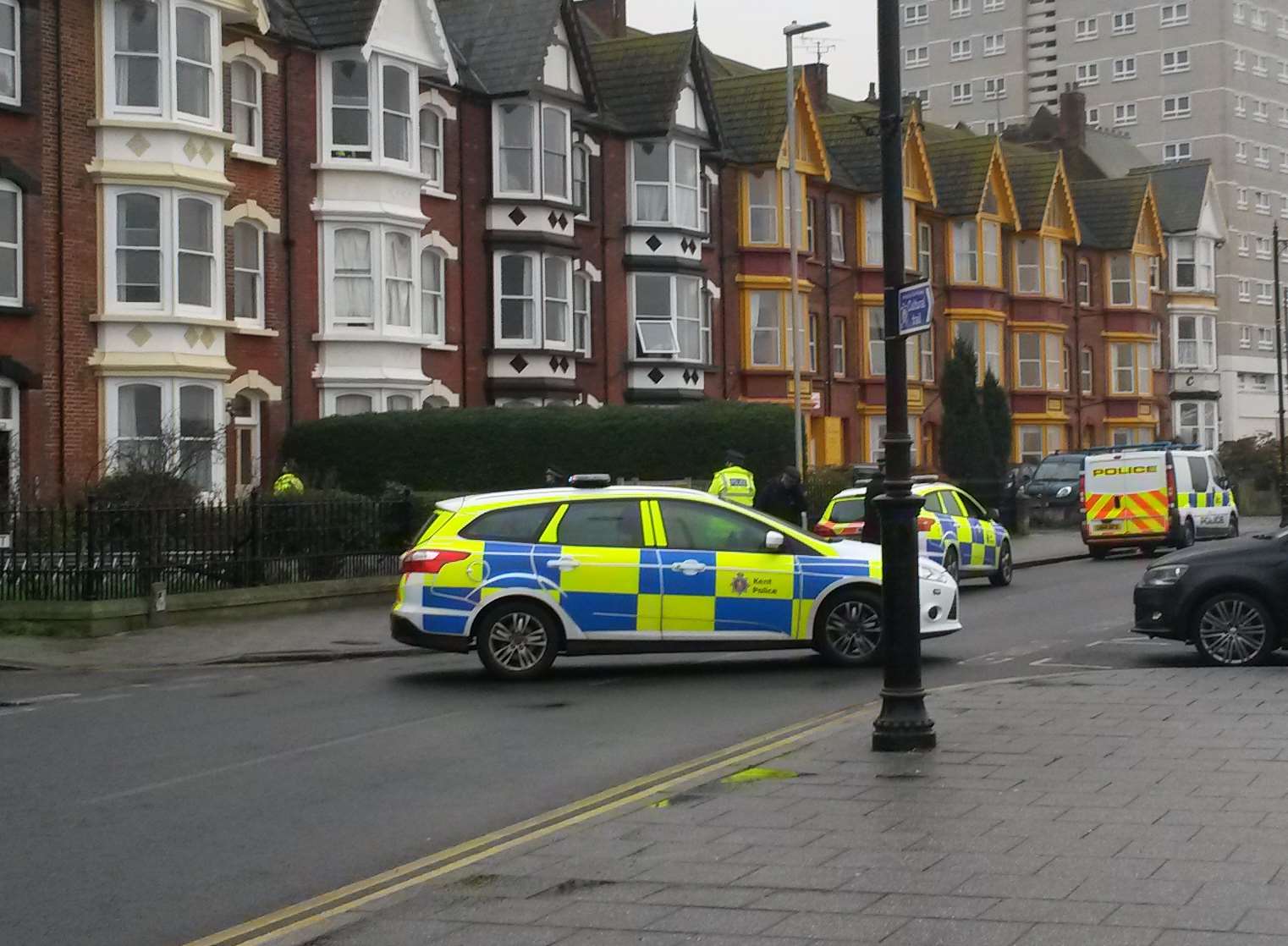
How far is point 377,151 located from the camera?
34.8 metres

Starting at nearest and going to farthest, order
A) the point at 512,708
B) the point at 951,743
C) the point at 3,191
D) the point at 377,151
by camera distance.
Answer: the point at 951,743
the point at 512,708
the point at 3,191
the point at 377,151

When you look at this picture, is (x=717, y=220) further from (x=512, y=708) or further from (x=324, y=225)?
(x=512, y=708)

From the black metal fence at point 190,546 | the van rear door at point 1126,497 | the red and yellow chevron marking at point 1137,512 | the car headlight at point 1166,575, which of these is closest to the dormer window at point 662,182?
the van rear door at point 1126,497

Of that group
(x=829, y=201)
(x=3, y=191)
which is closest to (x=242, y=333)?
(x=3, y=191)

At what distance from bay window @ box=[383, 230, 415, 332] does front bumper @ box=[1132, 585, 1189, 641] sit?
21356 mm

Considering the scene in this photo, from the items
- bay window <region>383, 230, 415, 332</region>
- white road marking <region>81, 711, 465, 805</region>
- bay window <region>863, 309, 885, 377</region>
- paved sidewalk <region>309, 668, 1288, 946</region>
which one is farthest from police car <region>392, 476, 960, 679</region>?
bay window <region>863, 309, 885, 377</region>

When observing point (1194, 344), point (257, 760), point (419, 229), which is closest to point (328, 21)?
point (419, 229)

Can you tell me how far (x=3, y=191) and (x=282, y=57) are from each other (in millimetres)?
6944

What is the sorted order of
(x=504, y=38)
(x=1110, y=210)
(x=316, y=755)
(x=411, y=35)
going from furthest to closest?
1. (x=1110, y=210)
2. (x=504, y=38)
3. (x=411, y=35)
4. (x=316, y=755)

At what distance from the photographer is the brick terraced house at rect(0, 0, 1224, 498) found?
97.0 ft

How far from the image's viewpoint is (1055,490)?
156 ft

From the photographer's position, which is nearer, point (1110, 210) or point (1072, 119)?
point (1110, 210)

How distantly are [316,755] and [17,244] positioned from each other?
749 inches

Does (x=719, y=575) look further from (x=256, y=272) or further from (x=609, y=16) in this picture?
(x=609, y=16)
